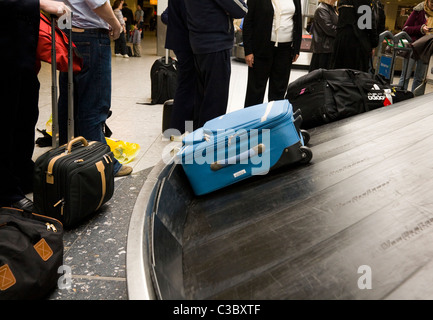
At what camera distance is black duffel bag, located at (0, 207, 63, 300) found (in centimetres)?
119

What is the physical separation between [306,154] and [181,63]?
126 centimetres

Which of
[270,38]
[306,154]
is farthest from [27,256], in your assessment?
[270,38]

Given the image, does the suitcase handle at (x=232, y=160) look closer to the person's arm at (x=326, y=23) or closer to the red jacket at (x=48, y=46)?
the red jacket at (x=48, y=46)

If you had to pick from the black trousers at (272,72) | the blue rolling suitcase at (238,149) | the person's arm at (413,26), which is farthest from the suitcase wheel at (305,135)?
the person's arm at (413,26)

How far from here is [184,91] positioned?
2.89 metres

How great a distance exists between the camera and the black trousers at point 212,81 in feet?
8.15

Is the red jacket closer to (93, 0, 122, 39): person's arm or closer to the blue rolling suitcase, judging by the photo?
(93, 0, 122, 39): person's arm

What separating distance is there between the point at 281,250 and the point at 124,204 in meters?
1.01

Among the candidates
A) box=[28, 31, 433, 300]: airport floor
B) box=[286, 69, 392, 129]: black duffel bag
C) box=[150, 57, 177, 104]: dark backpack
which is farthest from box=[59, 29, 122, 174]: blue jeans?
box=[150, 57, 177, 104]: dark backpack

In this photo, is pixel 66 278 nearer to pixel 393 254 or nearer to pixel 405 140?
pixel 393 254

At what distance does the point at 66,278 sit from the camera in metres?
1.43

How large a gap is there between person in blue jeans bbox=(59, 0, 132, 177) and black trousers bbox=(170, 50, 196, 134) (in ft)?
2.06
